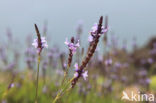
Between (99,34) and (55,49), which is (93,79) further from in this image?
(99,34)

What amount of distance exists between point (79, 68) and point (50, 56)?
6.95ft

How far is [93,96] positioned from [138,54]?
19.5 feet

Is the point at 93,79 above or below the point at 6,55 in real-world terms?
below

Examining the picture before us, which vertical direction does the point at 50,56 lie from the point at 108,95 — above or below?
above

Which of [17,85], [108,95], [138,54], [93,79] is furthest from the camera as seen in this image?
[138,54]

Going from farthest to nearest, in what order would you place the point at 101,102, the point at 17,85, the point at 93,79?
1. the point at 17,85
2. the point at 101,102
3. the point at 93,79

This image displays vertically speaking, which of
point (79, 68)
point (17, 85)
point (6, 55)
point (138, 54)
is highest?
point (79, 68)

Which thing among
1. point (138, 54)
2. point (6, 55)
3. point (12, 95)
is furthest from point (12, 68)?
point (138, 54)

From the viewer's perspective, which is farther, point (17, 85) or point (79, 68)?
point (17, 85)

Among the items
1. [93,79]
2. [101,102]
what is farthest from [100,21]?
[101,102]

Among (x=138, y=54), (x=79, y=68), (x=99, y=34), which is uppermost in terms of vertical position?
(x=99, y=34)

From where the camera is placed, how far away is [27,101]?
11.3 ft

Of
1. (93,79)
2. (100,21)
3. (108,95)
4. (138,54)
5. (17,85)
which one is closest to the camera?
(100,21)

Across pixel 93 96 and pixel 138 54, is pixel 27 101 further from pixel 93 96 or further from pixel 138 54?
pixel 138 54
